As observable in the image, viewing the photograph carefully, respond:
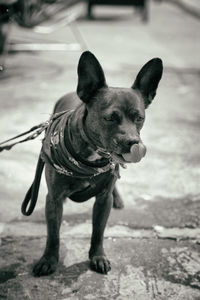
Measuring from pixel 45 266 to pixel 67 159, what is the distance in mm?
774

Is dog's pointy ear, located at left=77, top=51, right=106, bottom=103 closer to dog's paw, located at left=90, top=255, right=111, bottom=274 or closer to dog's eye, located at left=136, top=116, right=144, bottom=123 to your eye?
Result: dog's eye, located at left=136, top=116, right=144, bottom=123

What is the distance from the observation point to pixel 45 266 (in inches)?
111

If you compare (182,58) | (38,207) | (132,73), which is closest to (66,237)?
(38,207)

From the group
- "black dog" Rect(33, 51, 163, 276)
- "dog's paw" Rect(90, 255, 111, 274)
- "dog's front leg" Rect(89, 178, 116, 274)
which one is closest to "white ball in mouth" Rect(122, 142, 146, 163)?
"black dog" Rect(33, 51, 163, 276)

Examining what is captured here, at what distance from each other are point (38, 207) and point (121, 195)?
77cm

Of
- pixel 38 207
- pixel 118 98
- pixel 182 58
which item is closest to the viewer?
pixel 118 98

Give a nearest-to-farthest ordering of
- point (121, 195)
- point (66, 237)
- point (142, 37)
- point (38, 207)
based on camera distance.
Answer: point (66, 237), point (38, 207), point (121, 195), point (142, 37)

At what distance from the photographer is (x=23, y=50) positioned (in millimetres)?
8250

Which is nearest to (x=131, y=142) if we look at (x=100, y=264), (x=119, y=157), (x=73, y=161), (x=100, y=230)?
(x=119, y=157)

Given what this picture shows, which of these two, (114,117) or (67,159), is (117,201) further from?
(114,117)

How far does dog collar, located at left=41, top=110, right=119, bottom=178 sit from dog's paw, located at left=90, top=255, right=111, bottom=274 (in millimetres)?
623

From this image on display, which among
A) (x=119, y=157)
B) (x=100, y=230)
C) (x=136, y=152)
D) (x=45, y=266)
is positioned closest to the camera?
(x=136, y=152)

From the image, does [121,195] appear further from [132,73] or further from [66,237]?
[132,73]

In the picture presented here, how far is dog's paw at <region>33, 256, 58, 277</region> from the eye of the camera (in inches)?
111
